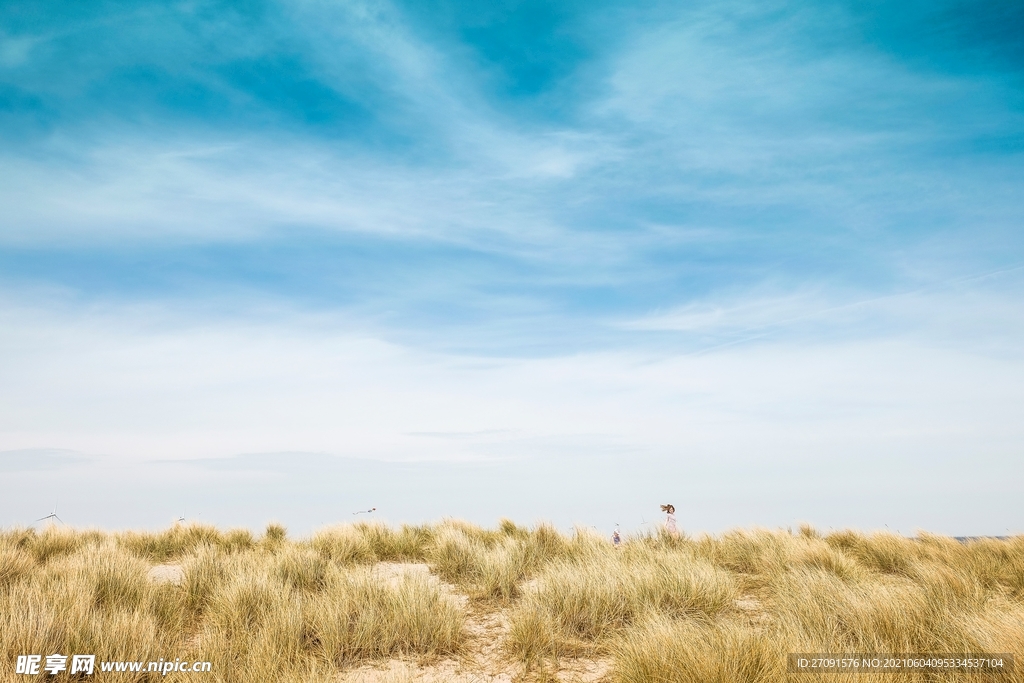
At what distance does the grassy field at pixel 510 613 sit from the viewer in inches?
196

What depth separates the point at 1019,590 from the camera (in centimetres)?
807

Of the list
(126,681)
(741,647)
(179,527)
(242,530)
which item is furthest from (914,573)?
(179,527)

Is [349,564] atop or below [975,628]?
below

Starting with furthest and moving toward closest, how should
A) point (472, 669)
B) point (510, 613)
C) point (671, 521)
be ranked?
point (671, 521), point (510, 613), point (472, 669)

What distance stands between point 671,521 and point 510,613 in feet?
23.5

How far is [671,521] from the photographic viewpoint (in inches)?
500

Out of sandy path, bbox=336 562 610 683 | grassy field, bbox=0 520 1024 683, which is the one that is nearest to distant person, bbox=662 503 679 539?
grassy field, bbox=0 520 1024 683

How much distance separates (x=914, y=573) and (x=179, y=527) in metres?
15.1

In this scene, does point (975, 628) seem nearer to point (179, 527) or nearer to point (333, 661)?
point (333, 661)

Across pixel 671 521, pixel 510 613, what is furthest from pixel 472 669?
pixel 671 521

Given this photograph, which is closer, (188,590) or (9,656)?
(9,656)

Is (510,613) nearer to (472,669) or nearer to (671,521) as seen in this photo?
(472,669)

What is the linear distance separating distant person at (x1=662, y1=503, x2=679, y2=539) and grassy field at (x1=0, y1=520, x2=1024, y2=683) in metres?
2.06

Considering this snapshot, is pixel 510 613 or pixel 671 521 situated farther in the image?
pixel 671 521
